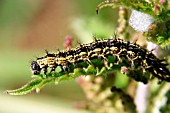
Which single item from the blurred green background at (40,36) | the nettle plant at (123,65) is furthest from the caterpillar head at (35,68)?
the blurred green background at (40,36)

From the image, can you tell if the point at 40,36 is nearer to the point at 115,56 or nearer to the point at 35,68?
the point at 35,68

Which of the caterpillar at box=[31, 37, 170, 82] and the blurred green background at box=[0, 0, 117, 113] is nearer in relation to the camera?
the caterpillar at box=[31, 37, 170, 82]

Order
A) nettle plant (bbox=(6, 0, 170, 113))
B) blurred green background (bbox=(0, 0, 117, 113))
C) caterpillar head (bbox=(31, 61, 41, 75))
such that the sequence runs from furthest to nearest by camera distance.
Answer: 1. blurred green background (bbox=(0, 0, 117, 113))
2. caterpillar head (bbox=(31, 61, 41, 75))
3. nettle plant (bbox=(6, 0, 170, 113))

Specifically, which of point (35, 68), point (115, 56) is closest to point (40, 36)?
point (35, 68)

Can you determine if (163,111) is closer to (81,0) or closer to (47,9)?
(81,0)

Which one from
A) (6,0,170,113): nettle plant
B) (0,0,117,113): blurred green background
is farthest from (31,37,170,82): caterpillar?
(0,0,117,113): blurred green background

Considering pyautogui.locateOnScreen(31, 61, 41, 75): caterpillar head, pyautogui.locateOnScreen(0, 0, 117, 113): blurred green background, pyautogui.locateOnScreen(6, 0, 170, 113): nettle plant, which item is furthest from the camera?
pyautogui.locateOnScreen(0, 0, 117, 113): blurred green background

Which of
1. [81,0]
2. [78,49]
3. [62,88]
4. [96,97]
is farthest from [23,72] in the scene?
[78,49]

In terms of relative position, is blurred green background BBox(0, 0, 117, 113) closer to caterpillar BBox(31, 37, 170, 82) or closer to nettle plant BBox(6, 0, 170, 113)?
nettle plant BBox(6, 0, 170, 113)
